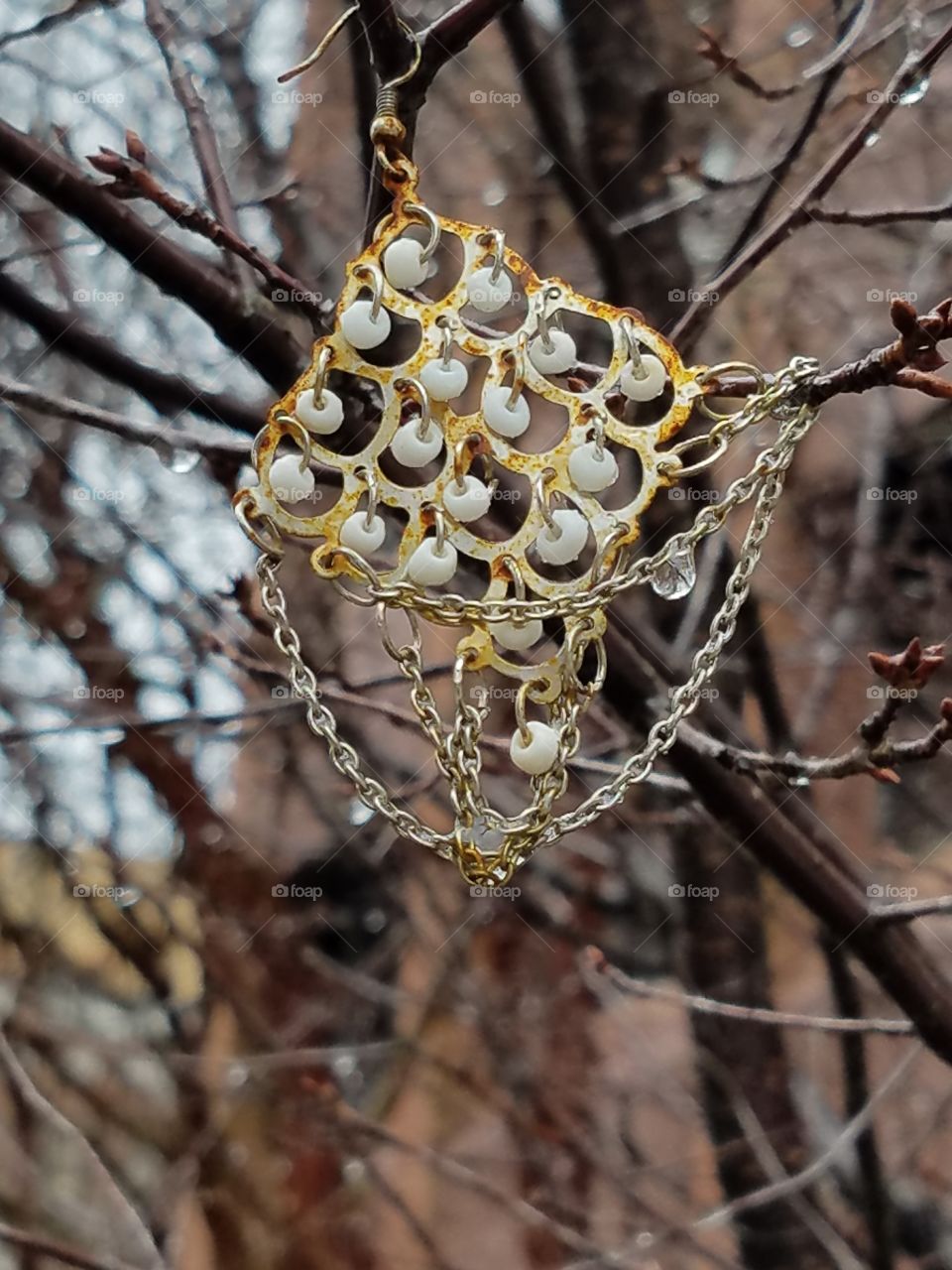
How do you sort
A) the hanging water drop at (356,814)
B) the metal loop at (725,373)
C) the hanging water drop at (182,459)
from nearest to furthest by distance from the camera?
the metal loop at (725,373)
the hanging water drop at (182,459)
the hanging water drop at (356,814)

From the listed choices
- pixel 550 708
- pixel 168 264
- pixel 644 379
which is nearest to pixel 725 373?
pixel 644 379

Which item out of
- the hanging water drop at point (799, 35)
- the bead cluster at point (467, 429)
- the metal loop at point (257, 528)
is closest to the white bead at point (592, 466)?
the bead cluster at point (467, 429)

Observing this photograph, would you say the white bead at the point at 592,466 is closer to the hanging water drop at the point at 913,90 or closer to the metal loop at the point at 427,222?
the metal loop at the point at 427,222

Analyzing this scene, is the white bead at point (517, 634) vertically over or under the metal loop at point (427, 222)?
under

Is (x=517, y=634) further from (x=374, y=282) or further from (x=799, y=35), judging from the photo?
(x=799, y=35)

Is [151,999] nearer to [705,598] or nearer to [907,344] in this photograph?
[705,598]

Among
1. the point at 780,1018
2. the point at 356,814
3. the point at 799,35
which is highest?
the point at 799,35

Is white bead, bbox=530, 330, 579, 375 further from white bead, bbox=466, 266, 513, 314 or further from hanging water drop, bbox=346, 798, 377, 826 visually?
Result: hanging water drop, bbox=346, 798, 377, 826
